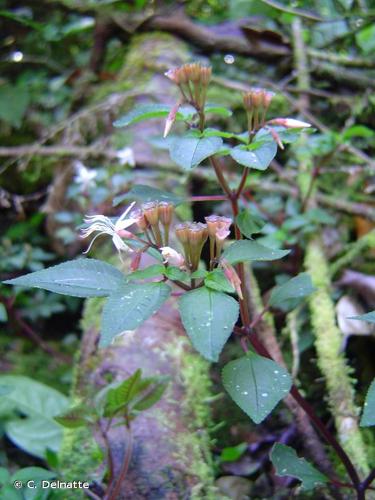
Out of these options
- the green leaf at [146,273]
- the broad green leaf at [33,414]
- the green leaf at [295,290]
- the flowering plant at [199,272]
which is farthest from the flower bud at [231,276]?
the broad green leaf at [33,414]

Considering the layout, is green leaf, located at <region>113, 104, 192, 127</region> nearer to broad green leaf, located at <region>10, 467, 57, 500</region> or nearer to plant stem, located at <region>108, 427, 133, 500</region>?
plant stem, located at <region>108, 427, 133, 500</region>

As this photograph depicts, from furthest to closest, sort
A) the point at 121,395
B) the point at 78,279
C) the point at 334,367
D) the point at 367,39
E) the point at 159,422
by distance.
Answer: the point at 367,39 < the point at 334,367 < the point at 159,422 < the point at 121,395 < the point at 78,279

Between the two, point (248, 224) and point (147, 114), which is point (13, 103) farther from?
point (248, 224)

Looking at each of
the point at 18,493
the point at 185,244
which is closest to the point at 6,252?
the point at 18,493

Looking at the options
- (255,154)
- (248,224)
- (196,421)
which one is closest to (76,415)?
(196,421)

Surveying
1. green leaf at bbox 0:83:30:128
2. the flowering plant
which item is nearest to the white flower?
the flowering plant

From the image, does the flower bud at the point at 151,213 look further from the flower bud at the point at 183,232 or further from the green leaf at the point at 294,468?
the green leaf at the point at 294,468
